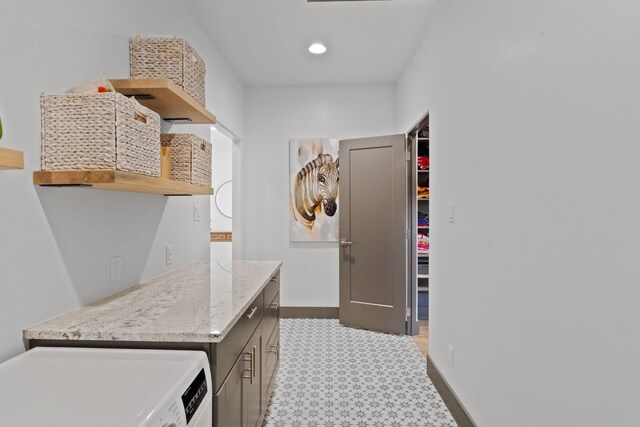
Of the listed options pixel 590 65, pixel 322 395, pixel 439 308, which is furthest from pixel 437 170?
pixel 322 395

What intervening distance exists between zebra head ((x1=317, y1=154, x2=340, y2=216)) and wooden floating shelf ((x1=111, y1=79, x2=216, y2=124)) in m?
2.09

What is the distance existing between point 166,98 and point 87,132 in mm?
560

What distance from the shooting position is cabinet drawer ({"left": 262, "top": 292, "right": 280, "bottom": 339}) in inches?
80.5

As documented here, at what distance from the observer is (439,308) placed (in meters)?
2.53

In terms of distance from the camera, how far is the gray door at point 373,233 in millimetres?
3590

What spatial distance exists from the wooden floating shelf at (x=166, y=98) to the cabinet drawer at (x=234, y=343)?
3.45 ft

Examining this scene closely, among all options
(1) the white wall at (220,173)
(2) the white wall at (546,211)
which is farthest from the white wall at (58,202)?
(1) the white wall at (220,173)

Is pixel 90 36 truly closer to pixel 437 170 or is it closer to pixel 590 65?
pixel 590 65

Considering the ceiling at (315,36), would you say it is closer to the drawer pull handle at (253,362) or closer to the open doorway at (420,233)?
the open doorway at (420,233)

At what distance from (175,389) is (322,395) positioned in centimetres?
177

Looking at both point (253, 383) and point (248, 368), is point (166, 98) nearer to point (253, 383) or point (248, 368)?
point (248, 368)

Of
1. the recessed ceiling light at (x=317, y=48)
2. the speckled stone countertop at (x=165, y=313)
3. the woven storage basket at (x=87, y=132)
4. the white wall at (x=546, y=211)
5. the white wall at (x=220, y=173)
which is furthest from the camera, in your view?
the white wall at (x=220, y=173)

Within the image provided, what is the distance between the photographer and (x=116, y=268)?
5.57ft

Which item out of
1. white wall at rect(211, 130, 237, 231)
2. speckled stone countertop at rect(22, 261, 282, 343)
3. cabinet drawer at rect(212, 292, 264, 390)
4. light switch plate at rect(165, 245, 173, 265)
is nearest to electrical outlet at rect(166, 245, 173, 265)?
light switch plate at rect(165, 245, 173, 265)
